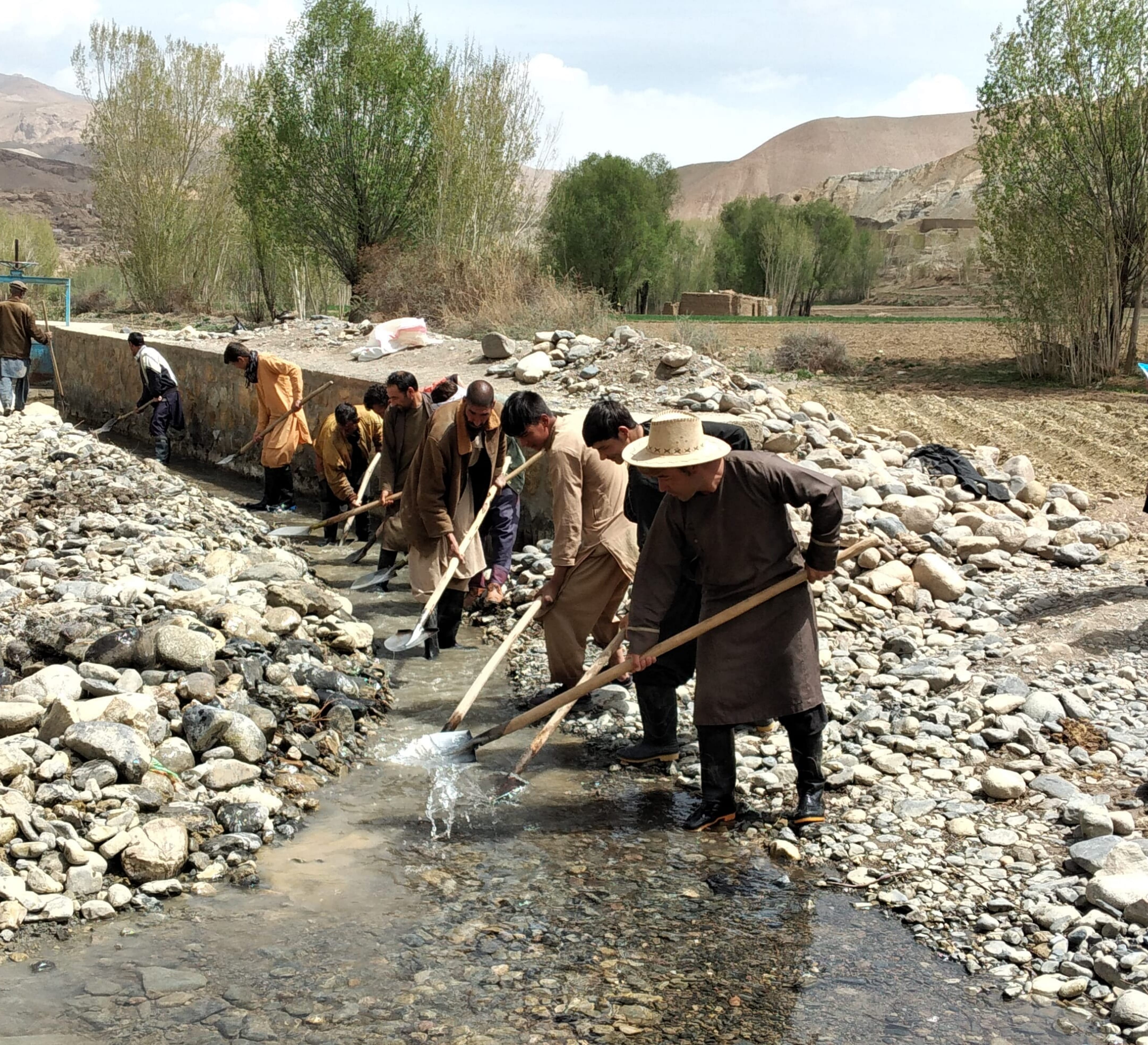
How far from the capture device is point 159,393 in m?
12.5

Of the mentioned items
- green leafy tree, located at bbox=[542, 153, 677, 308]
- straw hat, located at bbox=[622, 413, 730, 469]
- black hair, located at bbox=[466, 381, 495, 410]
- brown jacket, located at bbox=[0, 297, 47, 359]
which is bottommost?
straw hat, located at bbox=[622, 413, 730, 469]

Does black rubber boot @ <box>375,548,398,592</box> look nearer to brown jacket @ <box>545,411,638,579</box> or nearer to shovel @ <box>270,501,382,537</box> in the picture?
shovel @ <box>270,501,382,537</box>

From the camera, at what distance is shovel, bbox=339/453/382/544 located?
8898mm

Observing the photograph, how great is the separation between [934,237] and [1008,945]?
227 ft

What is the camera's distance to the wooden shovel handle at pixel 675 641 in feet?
13.5

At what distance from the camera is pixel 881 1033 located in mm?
3234

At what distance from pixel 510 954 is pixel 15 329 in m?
11.3

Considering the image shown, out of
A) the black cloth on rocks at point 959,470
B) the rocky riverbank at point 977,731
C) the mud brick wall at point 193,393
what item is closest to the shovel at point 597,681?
the rocky riverbank at point 977,731

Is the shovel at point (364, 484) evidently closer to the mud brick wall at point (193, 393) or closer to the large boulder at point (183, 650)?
the mud brick wall at point (193, 393)

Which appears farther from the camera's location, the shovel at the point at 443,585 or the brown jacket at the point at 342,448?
the brown jacket at the point at 342,448

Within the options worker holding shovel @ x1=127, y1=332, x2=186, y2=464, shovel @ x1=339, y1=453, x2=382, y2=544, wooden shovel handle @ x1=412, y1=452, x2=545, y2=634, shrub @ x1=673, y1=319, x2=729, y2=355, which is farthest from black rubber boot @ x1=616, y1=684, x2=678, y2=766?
worker holding shovel @ x1=127, y1=332, x2=186, y2=464

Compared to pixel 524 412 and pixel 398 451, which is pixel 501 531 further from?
pixel 524 412

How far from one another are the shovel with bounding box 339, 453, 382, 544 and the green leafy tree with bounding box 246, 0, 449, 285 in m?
14.1

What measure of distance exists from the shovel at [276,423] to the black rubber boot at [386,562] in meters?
2.36
